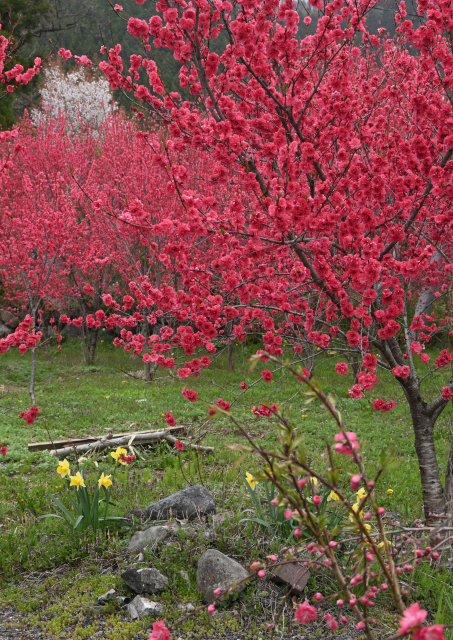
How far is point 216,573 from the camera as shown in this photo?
2877mm

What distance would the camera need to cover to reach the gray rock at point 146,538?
10.9ft

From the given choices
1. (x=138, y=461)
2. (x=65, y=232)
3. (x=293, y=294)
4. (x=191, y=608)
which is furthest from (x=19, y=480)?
(x=65, y=232)

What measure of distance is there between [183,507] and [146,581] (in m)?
0.87

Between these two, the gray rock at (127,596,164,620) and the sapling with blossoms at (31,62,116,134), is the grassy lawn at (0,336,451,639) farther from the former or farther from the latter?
the sapling with blossoms at (31,62,116,134)

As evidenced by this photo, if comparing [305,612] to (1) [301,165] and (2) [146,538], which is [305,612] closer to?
(2) [146,538]

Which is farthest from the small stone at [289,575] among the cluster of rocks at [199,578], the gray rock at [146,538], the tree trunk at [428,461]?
the tree trunk at [428,461]

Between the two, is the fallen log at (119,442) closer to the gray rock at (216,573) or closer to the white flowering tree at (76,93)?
the gray rock at (216,573)

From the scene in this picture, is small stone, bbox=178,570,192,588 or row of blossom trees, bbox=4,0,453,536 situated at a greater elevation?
row of blossom trees, bbox=4,0,453,536

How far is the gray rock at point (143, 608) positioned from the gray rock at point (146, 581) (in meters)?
0.08

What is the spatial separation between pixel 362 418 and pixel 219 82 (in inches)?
239

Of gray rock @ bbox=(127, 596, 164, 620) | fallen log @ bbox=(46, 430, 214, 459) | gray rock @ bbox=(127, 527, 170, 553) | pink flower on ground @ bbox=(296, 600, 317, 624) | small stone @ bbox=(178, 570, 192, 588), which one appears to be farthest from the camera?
Answer: fallen log @ bbox=(46, 430, 214, 459)

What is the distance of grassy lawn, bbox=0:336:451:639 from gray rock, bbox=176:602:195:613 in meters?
0.08

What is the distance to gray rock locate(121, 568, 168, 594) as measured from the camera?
2939mm

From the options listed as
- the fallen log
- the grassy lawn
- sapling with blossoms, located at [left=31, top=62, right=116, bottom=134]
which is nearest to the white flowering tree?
sapling with blossoms, located at [left=31, top=62, right=116, bottom=134]
